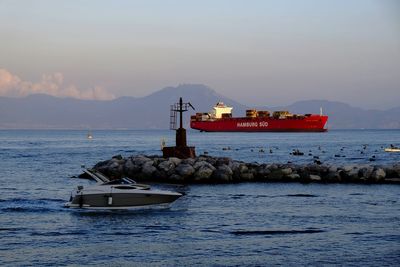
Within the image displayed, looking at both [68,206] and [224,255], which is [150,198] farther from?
[224,255]

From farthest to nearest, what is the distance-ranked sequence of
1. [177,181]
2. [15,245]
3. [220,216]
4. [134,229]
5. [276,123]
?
1. [276,123]
2. [177,181]
3. [220,216]
4. [134,229]
5. [15,245]

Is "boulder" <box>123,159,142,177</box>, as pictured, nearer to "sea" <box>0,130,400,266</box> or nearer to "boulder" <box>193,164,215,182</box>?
"boulder" <box>193,164,215,182</box>

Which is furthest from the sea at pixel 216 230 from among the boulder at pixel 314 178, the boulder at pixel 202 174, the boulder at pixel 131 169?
the boulder at pixel 131 169

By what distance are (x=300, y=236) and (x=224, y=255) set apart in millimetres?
3614

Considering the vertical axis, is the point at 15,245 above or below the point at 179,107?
below

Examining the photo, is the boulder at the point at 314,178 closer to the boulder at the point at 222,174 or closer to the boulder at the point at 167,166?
the boulder at the point at 222,174

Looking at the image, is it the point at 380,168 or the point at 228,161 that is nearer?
the point at 380,168

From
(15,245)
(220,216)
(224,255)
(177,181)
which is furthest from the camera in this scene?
(177,181)

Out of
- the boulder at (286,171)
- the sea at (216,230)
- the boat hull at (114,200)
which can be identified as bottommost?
the sea at (216,230)

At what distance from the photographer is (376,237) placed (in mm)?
19203

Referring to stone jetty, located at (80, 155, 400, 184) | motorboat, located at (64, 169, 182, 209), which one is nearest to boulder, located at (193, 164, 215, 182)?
stone jetty, located at (80, 155, 400, 184)

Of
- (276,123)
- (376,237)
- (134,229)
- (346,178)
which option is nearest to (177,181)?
(346,178)

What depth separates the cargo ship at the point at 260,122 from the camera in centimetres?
15988

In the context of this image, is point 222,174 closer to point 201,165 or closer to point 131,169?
point 201,165
